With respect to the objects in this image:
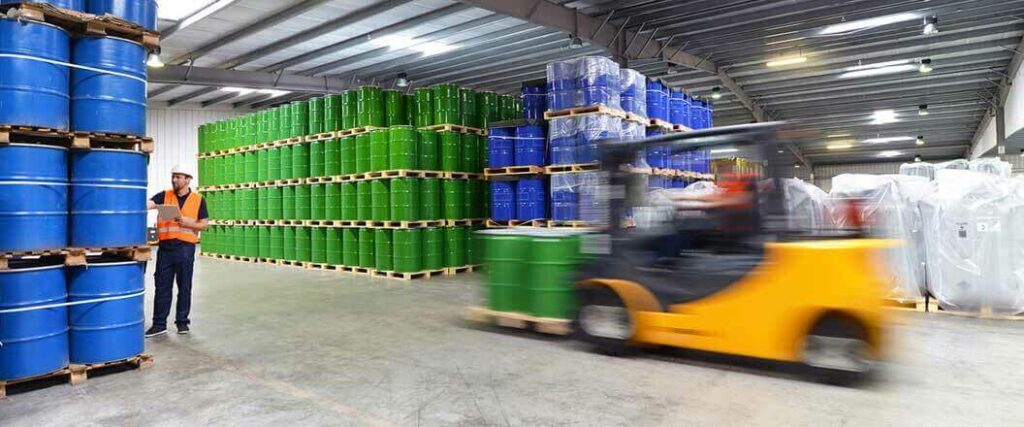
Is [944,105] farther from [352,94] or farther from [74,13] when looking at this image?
[74,13]

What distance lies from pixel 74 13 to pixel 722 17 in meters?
9.88

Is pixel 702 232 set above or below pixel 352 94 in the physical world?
below

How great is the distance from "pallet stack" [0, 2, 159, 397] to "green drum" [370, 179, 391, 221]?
17.7ft

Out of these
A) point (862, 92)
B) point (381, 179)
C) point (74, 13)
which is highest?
point (862, 92)

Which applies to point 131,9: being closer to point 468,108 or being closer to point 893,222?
point 468,108

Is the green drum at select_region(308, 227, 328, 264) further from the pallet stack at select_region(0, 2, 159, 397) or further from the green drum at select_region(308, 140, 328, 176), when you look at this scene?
the pallet stack at select_region(0, 2, 159, 397)

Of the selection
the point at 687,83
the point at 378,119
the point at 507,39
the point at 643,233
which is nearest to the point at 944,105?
the point at 687,83

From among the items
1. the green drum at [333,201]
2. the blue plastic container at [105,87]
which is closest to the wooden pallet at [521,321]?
the blue plastic container at [105,87]

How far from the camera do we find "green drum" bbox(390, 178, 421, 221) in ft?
31.7

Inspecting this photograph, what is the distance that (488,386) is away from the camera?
4.04m

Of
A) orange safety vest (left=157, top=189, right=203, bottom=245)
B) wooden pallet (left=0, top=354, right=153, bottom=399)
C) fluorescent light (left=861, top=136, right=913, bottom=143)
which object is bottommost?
wooden pallet (left=0, top=354, right=153, bottom=399)

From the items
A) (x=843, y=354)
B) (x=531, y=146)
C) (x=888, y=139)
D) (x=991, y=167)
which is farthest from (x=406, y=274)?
(x=888, y=139)

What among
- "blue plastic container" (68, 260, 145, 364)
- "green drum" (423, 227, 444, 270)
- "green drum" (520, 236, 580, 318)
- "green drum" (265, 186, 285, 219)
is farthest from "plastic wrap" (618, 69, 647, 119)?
"green drum" (265, 186, 285, 219)

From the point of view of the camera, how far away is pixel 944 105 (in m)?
18.7
